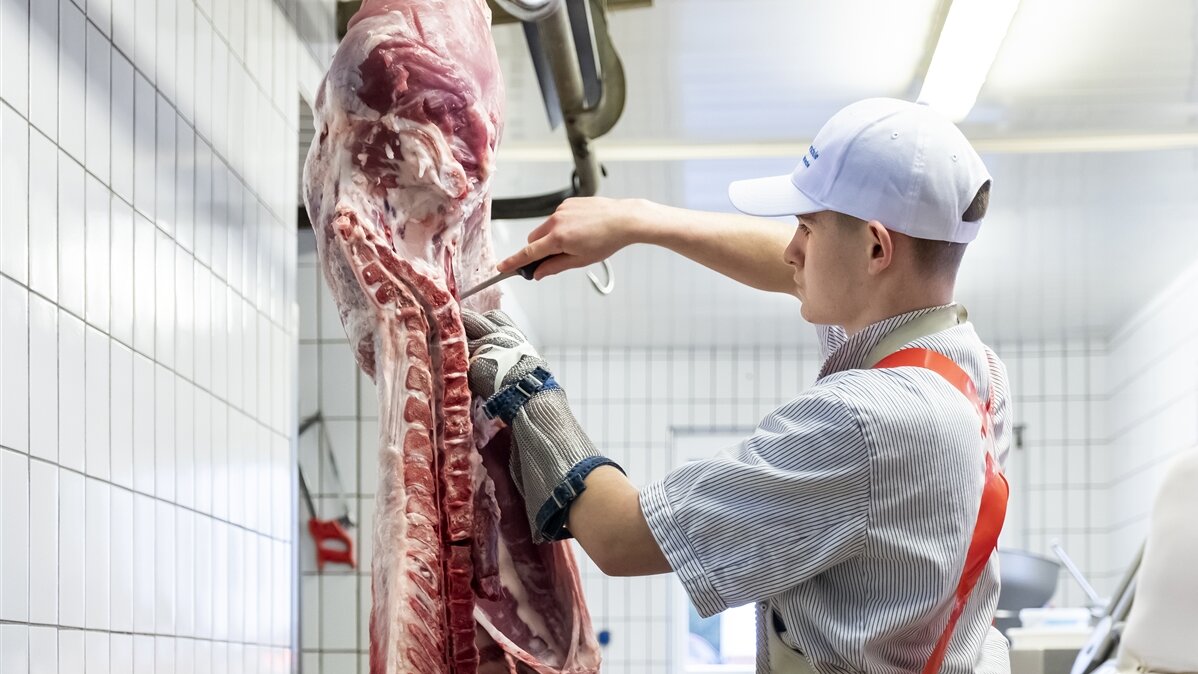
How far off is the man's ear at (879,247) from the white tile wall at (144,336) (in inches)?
39.1

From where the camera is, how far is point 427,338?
146 cm

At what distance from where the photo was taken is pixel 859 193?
1430 mm

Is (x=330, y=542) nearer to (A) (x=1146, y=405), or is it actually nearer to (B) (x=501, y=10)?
(B) (x=501, y=10)

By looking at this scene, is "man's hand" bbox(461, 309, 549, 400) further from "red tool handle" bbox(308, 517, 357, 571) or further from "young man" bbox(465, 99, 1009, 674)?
"red tool handle" bbox(308, 517, 357, 571)

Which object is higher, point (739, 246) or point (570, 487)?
point (739, 246)

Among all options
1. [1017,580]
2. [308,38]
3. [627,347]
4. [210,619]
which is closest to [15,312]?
[210,619]

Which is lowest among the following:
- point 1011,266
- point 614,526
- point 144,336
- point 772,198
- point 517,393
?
point 614,526

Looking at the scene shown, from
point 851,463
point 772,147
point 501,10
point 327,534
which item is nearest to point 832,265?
point 851,463

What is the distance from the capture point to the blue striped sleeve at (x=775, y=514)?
131 cm

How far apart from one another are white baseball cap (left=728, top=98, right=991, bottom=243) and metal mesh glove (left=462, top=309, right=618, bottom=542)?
0.31 metres

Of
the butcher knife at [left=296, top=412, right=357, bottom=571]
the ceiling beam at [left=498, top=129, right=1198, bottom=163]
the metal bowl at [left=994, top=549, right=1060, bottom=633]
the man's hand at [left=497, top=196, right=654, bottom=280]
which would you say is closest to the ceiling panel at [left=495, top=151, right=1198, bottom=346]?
the ceiling beam at [left=498, top=129, right=1198, bottom=163]

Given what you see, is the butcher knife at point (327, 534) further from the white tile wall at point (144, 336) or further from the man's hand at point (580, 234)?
the man's hand at point (580, 234)

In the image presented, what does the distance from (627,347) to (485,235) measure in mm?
6259

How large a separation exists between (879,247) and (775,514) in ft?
1.03
